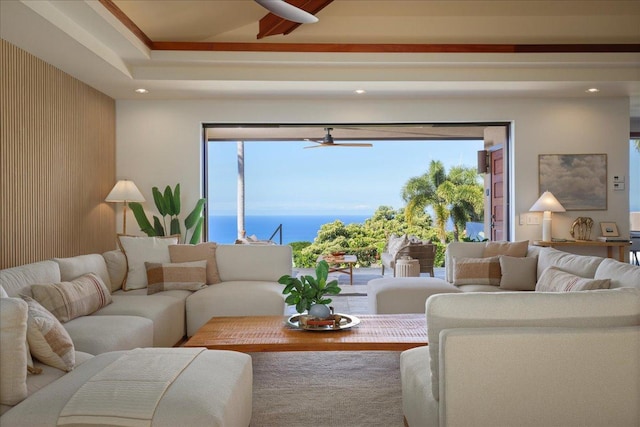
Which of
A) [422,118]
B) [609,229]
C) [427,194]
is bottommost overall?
[609,229]

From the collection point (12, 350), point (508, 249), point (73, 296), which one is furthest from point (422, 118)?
point (12, 350)

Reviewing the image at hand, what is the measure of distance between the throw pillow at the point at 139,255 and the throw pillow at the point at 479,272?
275cm

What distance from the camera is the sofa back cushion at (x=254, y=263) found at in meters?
5.39

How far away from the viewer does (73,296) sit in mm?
3684

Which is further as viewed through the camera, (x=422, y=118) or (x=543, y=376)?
(x=422, y=118)

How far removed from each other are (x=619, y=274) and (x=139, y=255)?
3884mm

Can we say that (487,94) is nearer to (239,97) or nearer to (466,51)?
(466,51)

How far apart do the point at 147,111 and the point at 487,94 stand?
415 cm

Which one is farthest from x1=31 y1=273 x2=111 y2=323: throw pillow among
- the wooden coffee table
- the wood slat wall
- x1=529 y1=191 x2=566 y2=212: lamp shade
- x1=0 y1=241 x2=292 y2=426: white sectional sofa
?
x1=529 y1=191 x2=566 y2=212: lamp shade

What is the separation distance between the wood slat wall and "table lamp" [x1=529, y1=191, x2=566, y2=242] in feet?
16.9

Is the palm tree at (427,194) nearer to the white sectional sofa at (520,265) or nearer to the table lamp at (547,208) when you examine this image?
the table lamp at (547,208)

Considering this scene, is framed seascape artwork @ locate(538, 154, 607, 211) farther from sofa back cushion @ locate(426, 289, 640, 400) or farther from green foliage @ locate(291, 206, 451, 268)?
green foliage @ locate(291, 206, 451, 268)

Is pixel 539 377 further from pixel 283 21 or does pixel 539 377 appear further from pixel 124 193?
pixel 124 193

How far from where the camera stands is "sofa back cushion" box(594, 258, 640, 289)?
10.2ft
